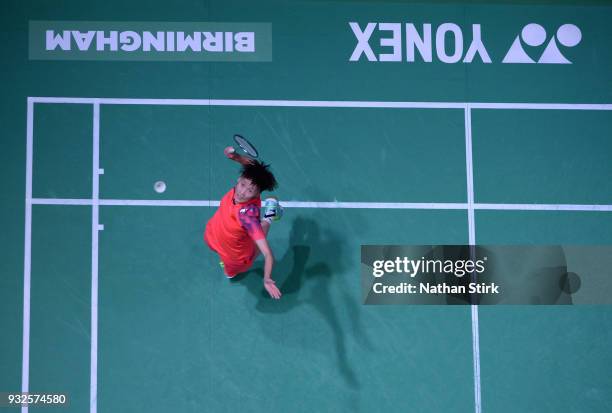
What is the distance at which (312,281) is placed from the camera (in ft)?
27.6

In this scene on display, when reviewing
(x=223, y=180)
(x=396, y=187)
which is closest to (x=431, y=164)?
(x=396, y=187)

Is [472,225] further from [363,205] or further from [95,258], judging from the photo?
[95,258]

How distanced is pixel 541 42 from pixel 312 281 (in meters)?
3.93

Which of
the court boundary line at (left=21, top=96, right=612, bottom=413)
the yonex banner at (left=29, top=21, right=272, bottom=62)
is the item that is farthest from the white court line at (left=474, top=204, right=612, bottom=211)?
the yonex banner at (left=29, top=21, right=272, bottom=62)

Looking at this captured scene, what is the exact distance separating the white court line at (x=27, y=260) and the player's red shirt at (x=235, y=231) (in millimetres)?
2010

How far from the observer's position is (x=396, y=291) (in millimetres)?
8422

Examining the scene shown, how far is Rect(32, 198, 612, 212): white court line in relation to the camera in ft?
27.6

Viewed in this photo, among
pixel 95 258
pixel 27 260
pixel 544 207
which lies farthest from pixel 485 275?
pixel 27 260

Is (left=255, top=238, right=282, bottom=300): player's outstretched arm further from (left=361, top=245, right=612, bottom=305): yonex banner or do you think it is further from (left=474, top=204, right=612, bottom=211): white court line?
(left=474, top=204, right=612, bottom=211): white court line

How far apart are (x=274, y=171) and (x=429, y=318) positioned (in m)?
2.39

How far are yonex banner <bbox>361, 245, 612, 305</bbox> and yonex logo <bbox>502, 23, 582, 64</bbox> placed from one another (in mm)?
2230

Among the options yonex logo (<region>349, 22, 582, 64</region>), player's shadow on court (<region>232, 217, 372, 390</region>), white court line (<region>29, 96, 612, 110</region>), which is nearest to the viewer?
player's shadow on court (<region>232, 217, 372, 390</region>)

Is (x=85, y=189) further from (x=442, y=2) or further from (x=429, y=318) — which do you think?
(x=442, y=2)

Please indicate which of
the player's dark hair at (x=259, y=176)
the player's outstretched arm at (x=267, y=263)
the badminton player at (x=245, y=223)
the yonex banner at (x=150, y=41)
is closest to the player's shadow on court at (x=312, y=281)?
the badminton player at (x=245, y=223)
